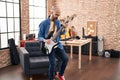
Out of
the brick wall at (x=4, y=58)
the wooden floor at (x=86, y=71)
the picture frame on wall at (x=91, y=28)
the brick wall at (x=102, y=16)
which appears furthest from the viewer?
the picture frame on wall at (x=91, y=28)

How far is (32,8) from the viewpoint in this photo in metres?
6.81

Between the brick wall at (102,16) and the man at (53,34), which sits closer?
the man at (53,34)

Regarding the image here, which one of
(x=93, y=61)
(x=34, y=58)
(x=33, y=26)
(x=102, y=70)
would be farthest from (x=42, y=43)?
(x=33, y=26)

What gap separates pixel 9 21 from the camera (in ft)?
18.9

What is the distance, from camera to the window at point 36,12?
675cm

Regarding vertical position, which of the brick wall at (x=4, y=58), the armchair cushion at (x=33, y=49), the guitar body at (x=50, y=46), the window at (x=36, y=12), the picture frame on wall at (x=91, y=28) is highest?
the window at (x=36, y=12)

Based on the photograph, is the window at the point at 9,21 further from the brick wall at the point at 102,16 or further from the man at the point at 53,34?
the brick wall at the point at 102,16

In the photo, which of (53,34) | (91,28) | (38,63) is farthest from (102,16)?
(53,34)

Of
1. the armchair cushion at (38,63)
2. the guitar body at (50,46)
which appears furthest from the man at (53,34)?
the armchair cushion at (38,63)

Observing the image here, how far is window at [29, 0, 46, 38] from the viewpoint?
6.75 m

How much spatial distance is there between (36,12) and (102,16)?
2468mm

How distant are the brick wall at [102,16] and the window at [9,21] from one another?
2550mm

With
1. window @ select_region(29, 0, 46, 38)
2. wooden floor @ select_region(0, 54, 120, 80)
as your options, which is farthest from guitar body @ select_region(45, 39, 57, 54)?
window @ select_region(29, 0, 46, 38)

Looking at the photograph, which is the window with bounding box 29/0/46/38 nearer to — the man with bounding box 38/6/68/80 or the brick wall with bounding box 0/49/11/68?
the brick wall with bounding box 0/49/11/68
